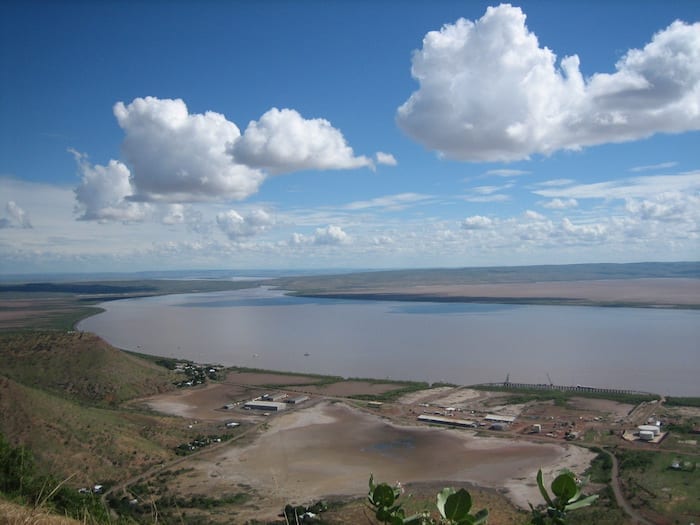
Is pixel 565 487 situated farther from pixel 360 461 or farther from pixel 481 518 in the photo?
pixel 360 461

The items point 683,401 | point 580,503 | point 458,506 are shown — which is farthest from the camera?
point 683,401

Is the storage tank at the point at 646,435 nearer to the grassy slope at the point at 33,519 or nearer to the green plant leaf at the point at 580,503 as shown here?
the green plant leaf at the point at 580,503

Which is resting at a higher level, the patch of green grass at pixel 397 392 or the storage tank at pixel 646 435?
the storage tank at pixel 646 435

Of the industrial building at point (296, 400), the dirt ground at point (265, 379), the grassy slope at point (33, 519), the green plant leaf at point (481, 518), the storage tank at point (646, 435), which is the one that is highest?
the green plant leaf at point (481, 518)

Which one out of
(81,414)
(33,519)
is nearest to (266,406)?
(81,414)

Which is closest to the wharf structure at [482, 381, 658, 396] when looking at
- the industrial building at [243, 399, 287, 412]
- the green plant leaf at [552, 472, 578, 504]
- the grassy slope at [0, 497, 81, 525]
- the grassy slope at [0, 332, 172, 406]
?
the industrial building at [243, 399, 287, 412]

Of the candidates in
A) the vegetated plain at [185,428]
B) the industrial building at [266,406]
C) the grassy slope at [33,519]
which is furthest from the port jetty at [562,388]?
the grassy slope at [33,519]

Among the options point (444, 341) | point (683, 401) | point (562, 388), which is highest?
point (444, 341)
